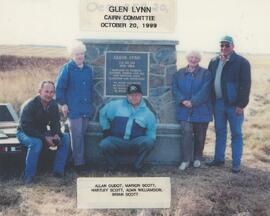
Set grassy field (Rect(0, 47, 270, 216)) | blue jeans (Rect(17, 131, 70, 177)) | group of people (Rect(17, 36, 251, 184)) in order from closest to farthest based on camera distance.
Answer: grassy field (Rect(0, 47, 270, 216)) → blue jeans (Rect(17, 131, 70, 177)) → group of people (Rect(17, 36, 251, 184))

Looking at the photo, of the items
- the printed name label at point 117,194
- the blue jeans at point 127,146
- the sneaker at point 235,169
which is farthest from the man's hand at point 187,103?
the printed name label at point 117,194

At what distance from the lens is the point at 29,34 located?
7496mm

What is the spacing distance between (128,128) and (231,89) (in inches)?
57.3

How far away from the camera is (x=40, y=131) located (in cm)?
667

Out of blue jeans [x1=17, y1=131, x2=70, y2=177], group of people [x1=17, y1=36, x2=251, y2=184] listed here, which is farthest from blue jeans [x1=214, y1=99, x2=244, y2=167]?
blue jeans [x1=17, y1=131, x2=70, y2=177]

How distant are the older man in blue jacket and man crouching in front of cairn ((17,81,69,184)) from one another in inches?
83.1

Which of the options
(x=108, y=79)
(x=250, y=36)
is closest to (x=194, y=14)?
(x=250, y=36)

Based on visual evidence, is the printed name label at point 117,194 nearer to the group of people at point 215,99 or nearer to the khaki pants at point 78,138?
the khaki pants at point 78,138

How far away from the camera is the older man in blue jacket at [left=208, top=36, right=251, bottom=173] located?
7000 millimetres

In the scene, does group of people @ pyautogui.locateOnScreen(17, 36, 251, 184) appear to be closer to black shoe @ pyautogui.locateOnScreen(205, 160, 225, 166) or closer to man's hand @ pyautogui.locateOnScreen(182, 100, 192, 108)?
man's hand @ pyautogui.locateOnScreen(182, 100, 192, 108)

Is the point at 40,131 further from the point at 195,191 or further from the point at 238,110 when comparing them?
the point at 238,110

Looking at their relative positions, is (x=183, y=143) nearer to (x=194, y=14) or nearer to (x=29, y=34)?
(x=194, y=14)

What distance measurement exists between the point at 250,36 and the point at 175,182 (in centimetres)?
229

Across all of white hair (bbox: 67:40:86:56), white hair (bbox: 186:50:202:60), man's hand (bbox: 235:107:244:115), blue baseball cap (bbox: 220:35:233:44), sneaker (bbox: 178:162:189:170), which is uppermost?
blue baseball cap (bbox: 220:35:233:44)
